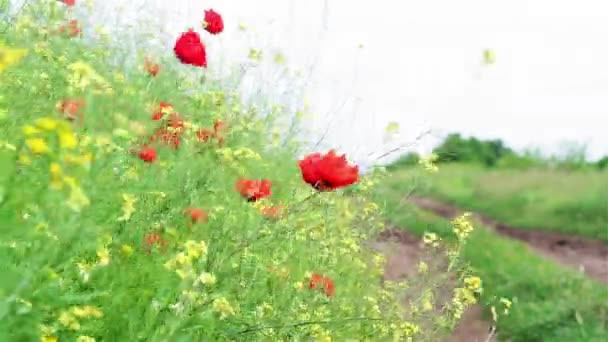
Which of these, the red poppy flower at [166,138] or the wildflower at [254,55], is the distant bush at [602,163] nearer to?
the wildflower at [254,55]

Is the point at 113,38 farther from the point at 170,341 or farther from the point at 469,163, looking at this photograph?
the point at 469,163

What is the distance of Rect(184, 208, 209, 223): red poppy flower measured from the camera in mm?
2943

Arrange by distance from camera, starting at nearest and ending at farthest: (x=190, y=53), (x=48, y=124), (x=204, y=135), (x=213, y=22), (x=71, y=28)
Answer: (x=48, y=124) → (x=204, y=135) → (x=190, y=53) → (x=213, y=22) → (x=71, y=28)

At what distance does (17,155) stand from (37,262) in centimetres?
48

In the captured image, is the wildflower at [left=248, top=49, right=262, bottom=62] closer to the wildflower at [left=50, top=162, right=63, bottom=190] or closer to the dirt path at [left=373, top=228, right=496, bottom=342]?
the dirt path at [left=373, top=228, right=496, bottom=342]

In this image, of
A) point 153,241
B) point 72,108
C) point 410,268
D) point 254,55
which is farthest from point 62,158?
point 410,268

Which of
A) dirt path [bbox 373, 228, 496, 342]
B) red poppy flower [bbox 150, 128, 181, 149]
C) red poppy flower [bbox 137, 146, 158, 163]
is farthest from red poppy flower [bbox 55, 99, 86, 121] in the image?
dirt path [bbox 373, 228, 496, 342]

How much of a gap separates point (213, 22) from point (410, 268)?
5.12 metres

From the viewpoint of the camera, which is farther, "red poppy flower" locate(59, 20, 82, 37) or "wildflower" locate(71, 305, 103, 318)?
"red poppy flower" locate(59, 20, 82, 37)

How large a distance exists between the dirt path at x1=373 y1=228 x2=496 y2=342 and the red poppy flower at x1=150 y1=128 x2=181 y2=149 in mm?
2290

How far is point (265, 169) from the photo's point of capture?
4.86 meters

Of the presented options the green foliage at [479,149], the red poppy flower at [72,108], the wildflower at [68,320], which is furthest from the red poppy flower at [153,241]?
the green foliage at [479,149]

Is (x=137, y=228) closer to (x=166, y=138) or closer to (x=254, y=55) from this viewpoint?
(x=166, y=138)

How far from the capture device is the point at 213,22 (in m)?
4.33
